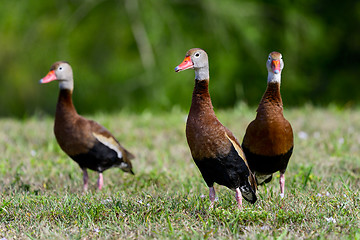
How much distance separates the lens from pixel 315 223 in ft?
9.96

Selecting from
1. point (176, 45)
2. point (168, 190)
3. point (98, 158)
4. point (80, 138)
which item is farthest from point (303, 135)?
point (176, 45)

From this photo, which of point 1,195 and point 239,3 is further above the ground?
point 239,3

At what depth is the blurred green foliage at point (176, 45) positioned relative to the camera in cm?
1081

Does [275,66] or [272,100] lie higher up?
[275,66]

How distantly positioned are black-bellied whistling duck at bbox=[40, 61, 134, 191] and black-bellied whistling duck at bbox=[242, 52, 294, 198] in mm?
1454

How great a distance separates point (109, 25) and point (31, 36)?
175 centimetres

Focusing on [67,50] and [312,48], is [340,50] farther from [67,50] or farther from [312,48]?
[67,50]

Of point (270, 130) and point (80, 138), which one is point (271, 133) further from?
point (80, 138)

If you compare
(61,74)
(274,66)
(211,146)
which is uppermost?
(274,66)

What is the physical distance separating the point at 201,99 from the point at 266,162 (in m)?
0.68

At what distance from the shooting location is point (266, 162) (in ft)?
12.0

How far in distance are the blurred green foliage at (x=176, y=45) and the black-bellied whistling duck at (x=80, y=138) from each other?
5.93 m

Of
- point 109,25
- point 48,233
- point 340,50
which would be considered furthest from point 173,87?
point 48,233

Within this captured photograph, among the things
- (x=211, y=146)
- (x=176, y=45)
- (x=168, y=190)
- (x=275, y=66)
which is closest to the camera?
(x=211, y=146)
